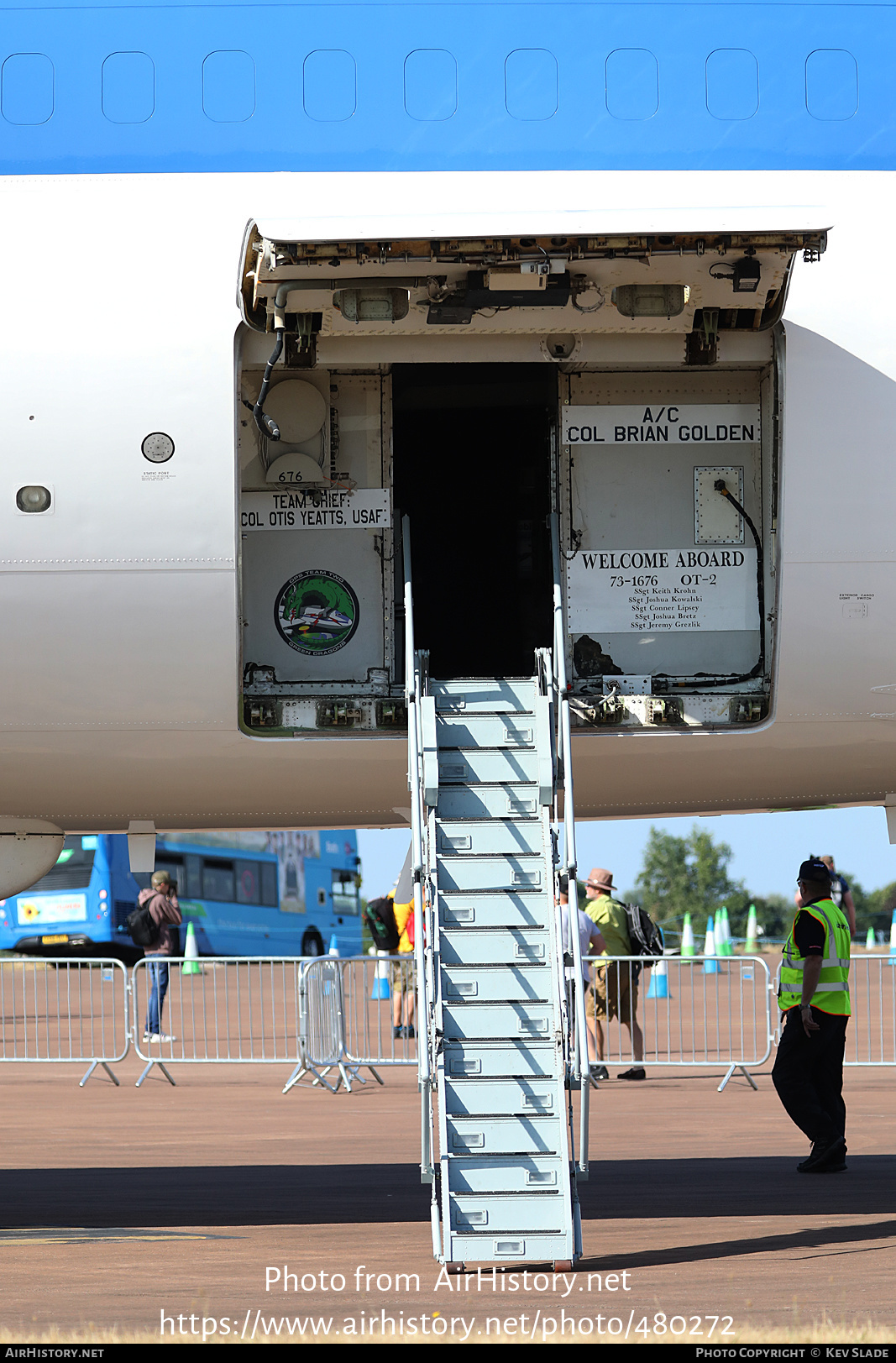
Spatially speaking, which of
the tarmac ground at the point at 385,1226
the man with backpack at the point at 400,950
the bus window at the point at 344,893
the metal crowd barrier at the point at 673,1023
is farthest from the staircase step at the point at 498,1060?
the bus window at the point at 344,893

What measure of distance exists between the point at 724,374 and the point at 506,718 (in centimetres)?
192

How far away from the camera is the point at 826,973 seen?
9.41m

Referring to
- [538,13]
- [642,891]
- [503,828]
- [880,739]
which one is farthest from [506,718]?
[642,891]

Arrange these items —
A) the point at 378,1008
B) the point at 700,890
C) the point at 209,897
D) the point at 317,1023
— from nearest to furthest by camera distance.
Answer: the point at 317,1023
the point at 378,1008
the point at 209,897
the point at 700,890

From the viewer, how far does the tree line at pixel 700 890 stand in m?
81.1

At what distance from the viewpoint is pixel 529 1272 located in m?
6.61

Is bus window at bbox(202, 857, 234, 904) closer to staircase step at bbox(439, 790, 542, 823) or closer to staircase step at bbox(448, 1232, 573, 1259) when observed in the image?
staircase step at bbox(439, 790, 542, 823)

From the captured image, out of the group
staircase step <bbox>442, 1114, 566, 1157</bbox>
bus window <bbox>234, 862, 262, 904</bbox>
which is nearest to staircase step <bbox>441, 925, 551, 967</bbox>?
staircase step <bbox>442, 1114, 566, 1157</bbox>

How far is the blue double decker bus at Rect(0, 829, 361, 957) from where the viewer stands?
33.5m

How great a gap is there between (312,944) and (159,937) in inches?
841

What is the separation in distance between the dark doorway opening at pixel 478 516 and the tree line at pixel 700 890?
7053cm

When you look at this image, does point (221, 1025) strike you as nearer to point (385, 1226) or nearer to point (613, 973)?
point (613, 973)

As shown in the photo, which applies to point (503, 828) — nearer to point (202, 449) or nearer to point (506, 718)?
point (506, 718)

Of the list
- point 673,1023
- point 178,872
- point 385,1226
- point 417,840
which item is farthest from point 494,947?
point 178,872
